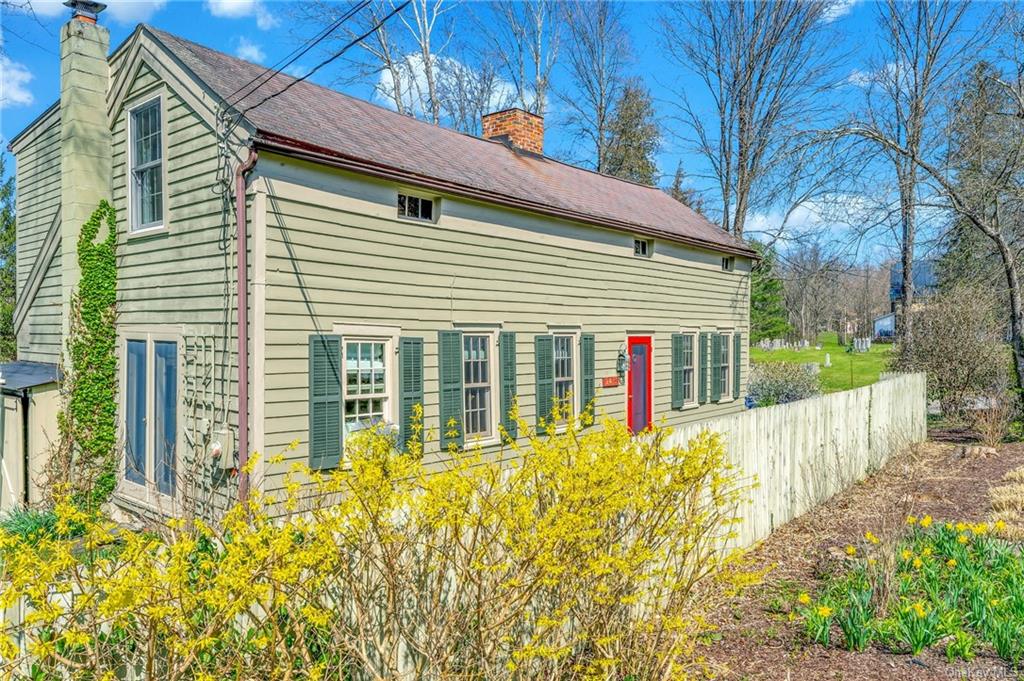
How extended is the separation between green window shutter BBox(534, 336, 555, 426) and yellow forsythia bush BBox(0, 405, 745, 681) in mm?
6835

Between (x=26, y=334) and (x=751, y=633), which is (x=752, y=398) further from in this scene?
(x=26, y=334)

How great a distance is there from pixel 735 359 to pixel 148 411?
13125 millimetres

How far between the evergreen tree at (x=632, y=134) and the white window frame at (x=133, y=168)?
24052 mm

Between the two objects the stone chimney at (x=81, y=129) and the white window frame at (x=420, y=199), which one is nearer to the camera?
the white window frame at (x=420, y=199)

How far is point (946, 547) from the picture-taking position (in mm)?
6371

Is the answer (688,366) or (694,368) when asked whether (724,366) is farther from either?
(688,366)

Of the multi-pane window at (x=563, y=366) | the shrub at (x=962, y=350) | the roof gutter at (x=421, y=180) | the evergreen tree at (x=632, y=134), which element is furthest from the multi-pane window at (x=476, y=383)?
the evergreen tree at (x=632, y=134)

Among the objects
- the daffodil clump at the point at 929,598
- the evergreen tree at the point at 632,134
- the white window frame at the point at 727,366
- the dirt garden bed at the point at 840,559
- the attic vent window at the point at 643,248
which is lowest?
the dirt garden bed at the point at 840,559

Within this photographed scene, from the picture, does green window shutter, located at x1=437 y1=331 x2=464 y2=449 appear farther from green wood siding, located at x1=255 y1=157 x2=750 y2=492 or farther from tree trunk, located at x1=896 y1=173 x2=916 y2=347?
tree trunk, located at x1=896 y1=173 x2=916 y2=347

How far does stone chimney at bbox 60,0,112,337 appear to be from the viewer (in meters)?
9.36

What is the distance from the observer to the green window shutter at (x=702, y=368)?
1546cm

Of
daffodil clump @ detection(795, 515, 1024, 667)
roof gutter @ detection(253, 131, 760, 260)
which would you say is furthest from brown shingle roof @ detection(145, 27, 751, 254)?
daffodil clump @ detection(795, 515, 1024, 667)

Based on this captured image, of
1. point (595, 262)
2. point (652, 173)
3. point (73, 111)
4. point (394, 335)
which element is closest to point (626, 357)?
point (595, 262)

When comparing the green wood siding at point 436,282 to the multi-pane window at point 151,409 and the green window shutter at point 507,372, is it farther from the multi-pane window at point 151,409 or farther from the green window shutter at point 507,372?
the multi-pane window at point 151,409
